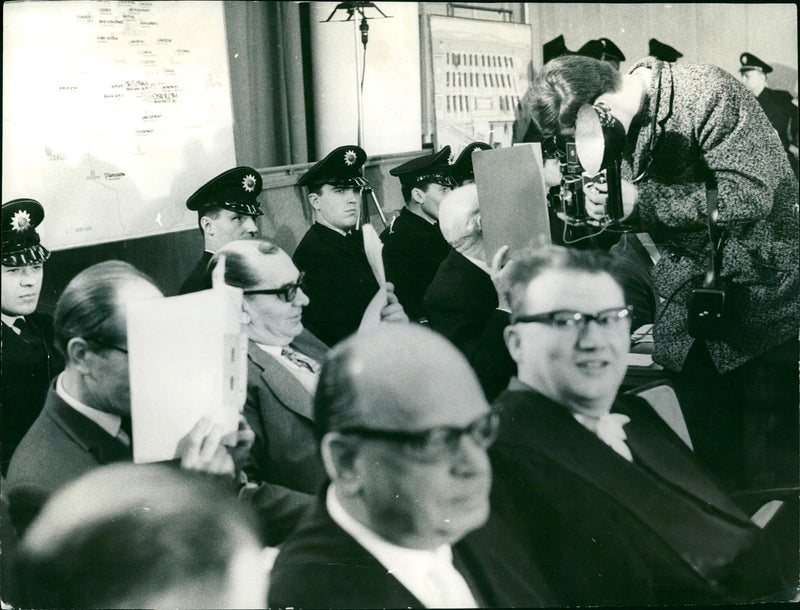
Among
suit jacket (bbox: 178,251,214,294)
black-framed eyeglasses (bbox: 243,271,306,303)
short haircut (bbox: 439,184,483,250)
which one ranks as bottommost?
black-framed eyeglasses (bbox: 243,271,306,303)

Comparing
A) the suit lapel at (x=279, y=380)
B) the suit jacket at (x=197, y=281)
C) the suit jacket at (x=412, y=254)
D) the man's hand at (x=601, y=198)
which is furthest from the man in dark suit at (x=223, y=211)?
the man's hand at (x=601, y=198)

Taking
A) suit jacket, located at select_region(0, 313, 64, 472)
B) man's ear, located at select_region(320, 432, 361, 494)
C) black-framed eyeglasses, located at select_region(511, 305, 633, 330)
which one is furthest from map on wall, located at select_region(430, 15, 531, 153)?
suit jacket, located at select_region(0, 313, 64, 472)

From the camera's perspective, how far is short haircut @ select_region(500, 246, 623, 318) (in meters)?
2.51

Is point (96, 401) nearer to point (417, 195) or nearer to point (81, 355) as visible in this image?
point (81, 355)

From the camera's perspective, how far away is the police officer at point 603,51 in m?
2.54

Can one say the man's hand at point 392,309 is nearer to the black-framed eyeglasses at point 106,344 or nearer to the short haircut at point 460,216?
the short haircut at point 460,216

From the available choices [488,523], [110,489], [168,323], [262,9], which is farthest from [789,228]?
[110,489]

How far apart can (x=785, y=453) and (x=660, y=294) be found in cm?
66

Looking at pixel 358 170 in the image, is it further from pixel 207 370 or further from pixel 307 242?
pixel 207 370

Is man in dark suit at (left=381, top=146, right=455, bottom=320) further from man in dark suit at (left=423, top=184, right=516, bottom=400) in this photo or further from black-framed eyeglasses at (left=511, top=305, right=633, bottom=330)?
black-framed eyeglasses at (left=511, top=305, right=633, bottom=330)

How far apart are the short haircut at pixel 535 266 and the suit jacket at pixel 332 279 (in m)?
0.40

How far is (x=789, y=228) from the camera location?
2.57m

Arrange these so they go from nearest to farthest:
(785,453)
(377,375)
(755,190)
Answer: (377,375)
(755,190)
(785,453)

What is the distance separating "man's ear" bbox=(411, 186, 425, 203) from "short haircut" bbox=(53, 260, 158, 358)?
794 mm
